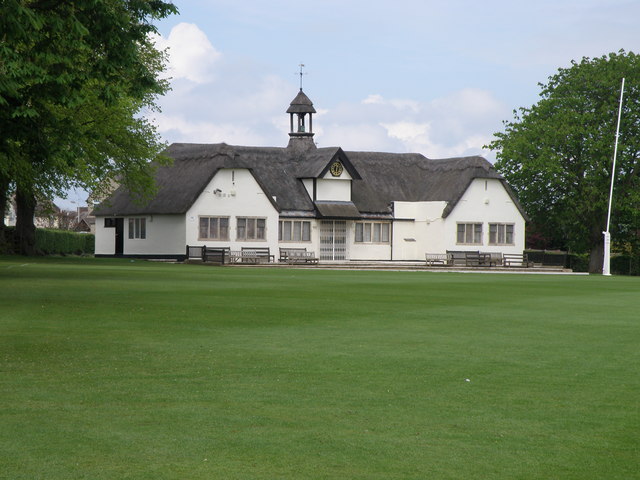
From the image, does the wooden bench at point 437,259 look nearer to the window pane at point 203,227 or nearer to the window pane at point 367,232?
the window pane at point 367,232

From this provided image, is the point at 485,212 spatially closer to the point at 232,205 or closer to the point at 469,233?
the point at 469,233

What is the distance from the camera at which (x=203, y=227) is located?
67000 millimetres

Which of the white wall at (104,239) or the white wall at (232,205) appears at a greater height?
the white wall at (232,205)

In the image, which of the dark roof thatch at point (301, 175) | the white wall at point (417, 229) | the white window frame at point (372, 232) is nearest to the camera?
the dark roof thatch at point (301, 175)

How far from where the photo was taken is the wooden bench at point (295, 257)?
65812 mm

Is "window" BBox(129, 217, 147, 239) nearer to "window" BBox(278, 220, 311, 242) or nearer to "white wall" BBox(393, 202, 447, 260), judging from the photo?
"window" BBox(278, 220, 311, 242)

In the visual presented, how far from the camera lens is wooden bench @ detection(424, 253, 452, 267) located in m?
69.9

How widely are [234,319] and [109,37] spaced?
7.62m

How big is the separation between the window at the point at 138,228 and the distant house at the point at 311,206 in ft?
0.30

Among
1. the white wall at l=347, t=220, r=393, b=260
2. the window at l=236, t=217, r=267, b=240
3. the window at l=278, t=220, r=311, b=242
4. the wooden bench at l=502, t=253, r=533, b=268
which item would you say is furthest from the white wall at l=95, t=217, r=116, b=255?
the wooden bench at l=502, t=253, r=533, b=268

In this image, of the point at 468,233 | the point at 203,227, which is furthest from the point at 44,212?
the point at 468,233

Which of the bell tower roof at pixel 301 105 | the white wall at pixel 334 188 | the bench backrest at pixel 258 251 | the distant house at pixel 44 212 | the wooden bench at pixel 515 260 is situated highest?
the bell tower roof at pixel 301 105

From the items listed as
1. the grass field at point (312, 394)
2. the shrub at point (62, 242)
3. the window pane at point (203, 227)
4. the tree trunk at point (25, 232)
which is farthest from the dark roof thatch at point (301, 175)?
the grass field at point (312, 394)

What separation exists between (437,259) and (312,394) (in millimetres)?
60250
